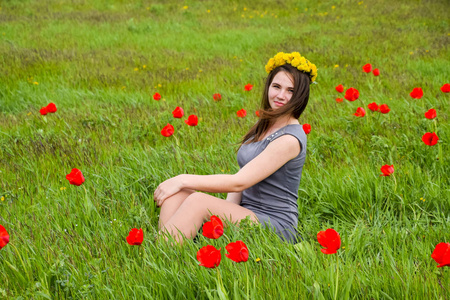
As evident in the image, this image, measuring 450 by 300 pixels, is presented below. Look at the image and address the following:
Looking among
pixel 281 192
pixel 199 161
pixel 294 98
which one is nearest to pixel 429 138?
pixel 294 98

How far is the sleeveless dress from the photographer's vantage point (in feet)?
8.80

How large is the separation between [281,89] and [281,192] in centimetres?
69

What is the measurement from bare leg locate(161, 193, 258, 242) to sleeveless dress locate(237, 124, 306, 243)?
161 mm

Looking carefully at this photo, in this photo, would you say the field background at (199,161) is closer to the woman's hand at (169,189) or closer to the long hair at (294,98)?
the woman's hand at (169,189)

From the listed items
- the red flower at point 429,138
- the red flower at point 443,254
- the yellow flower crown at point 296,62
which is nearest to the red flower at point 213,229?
the red flower at point 443,254

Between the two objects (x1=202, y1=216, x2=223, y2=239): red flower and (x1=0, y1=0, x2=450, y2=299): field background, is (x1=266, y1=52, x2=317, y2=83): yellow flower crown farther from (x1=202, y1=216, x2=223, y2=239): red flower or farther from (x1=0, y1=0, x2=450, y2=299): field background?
Result: (x1=202, y1=216, x2=223, y2=239): red flower

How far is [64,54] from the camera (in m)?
7.97

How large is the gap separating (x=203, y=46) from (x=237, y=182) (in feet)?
23.1

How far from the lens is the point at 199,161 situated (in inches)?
140

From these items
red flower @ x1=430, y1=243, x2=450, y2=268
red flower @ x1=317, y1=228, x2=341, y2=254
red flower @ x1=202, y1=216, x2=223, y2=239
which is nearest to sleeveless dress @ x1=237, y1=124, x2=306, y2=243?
red flower @ x1=202, y1=216, x2=223, y2=239

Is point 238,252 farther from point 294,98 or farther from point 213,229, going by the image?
point 294,98

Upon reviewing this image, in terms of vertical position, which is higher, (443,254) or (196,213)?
(443,254)

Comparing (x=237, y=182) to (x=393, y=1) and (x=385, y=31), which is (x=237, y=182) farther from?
(x=393, y=1)

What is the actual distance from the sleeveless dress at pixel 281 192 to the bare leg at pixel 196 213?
0.16 m
